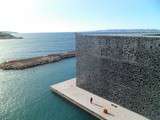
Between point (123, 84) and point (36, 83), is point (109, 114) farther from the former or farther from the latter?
point (36, 83)

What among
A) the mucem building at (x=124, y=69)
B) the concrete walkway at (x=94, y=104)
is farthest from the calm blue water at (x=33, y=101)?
the mucem building at (x=124, y=69)

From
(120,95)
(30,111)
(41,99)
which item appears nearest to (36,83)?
(41,99)

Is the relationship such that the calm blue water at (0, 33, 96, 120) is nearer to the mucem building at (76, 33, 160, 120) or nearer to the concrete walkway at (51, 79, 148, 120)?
the concrete walkway at (51, 79, 148, 120)

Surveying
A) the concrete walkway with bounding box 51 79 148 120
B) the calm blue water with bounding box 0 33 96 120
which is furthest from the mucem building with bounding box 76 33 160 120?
the calm blue water with bounding box 0 33 96 120

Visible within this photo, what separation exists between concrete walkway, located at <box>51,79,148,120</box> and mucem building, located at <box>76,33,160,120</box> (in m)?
0.90

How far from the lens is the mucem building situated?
24.4 m

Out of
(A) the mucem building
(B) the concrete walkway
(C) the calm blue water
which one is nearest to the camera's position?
(A) the mucem building

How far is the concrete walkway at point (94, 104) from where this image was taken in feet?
86.5

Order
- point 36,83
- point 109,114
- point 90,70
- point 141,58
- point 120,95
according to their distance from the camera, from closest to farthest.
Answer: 1. point 141,58
2. point 109,114
3. point 120,95
4. point 90,70
5. point 36,83

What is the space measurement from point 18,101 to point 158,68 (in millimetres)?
24077

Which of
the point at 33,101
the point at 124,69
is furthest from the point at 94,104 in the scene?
the point at 33,101

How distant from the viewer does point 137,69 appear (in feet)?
85.3

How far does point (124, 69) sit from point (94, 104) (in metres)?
7.20

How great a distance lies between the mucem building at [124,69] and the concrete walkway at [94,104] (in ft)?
2.96
